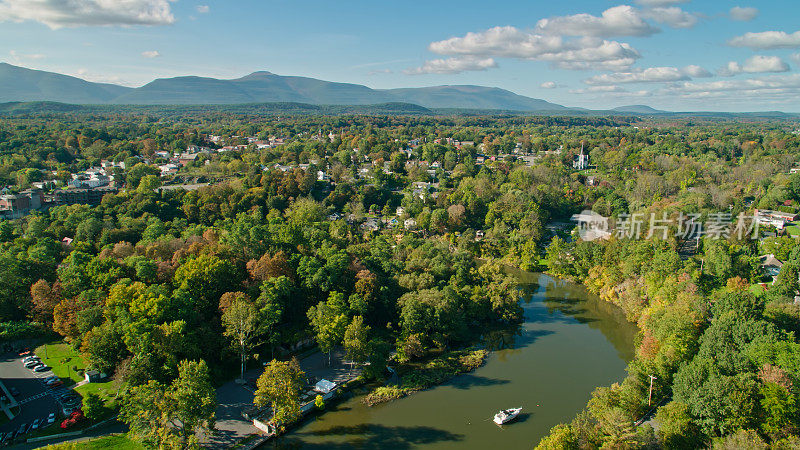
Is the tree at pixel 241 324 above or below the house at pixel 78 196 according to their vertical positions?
below

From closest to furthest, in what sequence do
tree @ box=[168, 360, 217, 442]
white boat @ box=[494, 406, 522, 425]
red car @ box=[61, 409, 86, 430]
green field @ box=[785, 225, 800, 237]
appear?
tree @ box=[168, 360, 217, 442] → red car @ box=[61, 409, 86, 430] → white boat @ box=[494, 406, 522, 425] → green field @ box=[785, 225, 800, 237]

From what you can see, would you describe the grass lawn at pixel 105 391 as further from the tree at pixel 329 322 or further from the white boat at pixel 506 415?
the white boat at pixel 506 415

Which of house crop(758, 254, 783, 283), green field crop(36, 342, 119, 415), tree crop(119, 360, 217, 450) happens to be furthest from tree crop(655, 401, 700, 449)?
house crop(758, 254, 783, 283)

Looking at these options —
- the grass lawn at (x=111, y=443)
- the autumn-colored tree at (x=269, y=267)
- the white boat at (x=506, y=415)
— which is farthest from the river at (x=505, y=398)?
the autumn-colored tree at (x=269, y=267)

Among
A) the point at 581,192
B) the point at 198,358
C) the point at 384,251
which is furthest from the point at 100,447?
the point at 581,192

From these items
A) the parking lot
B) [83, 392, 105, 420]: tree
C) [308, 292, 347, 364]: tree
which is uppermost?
[308, 292, 347, 364]: tree

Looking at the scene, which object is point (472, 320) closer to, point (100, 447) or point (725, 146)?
point (100, 447)

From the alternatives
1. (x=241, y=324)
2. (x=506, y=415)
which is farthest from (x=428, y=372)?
(x=241, y=324)

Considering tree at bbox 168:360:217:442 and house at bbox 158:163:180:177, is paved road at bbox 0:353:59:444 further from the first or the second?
house at bbox 158:163:180:177
